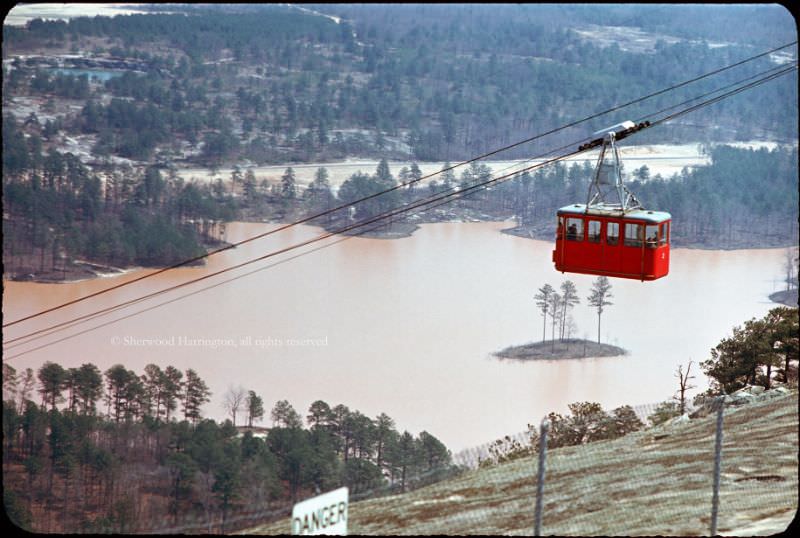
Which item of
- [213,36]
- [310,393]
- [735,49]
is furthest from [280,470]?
[735,49]

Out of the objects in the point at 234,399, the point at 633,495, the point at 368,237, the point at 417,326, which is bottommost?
the point at 234,399

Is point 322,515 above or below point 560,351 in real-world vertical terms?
above

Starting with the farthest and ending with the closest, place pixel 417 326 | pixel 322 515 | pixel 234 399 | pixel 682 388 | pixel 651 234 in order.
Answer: pixel 417 326 < pixel 234 399 < pixel 682 388 < pixel 651 234 < pixel 322 515

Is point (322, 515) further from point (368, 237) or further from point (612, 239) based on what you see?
point (368, 237)

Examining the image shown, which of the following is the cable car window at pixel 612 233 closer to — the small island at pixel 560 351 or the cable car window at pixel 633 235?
the cable car window at pixel 633 235

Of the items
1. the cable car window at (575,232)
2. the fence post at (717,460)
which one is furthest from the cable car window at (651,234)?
the fence post at (717,460)

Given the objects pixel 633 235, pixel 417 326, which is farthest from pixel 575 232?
pixel 417 326

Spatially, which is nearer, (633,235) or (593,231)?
(633,235)

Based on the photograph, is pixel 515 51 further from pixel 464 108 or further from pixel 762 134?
pixel 762 134
